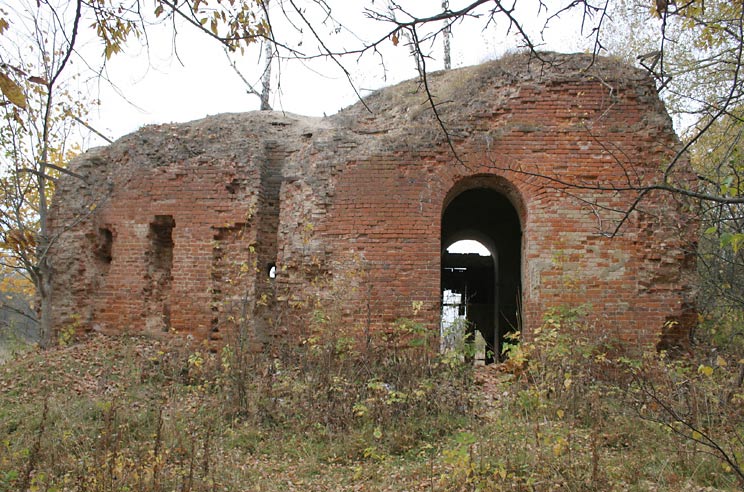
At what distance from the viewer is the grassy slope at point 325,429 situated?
181 inches

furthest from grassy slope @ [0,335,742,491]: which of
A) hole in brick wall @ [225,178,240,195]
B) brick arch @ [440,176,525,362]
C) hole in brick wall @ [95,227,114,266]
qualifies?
brick arch @ [440,176,525,362]

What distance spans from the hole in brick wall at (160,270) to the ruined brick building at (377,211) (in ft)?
Result: 0.08

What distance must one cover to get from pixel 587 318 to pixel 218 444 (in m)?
4.81

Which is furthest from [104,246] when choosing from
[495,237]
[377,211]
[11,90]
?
[495,237]

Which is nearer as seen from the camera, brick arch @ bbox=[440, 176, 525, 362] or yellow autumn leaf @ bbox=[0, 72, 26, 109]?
yellow autumn leaf @ bbox=[0, 72, 26, 109]

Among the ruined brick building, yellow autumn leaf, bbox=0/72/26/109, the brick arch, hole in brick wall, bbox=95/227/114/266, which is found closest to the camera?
yellow autumn leaf, bbox=0/72/26/109

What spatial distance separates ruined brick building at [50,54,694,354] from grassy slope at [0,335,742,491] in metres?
0.98

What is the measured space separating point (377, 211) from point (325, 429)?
10.7 feet

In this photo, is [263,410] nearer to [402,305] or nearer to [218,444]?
[218,444]

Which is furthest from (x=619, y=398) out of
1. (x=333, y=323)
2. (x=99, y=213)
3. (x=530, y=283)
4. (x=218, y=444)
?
(x=99, y=213)

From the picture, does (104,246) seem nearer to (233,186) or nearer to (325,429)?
(233,186)

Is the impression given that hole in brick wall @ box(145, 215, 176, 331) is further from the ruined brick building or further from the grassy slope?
the grassy slope

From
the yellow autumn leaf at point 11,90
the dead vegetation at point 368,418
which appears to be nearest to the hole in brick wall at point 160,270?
the dead vegetation at point 368,418

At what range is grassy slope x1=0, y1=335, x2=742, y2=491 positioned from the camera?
15.0ft
